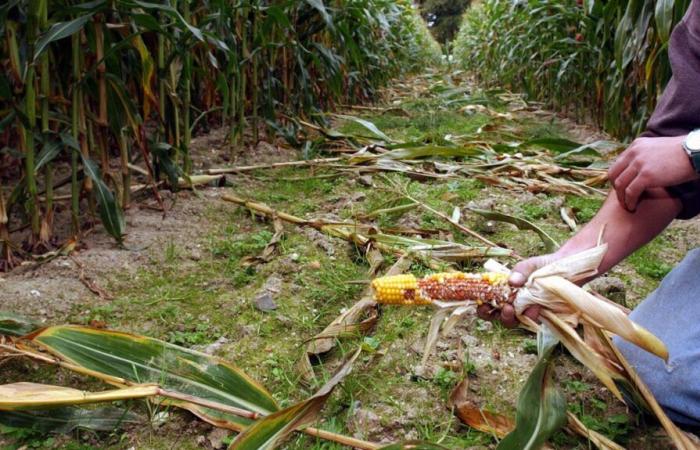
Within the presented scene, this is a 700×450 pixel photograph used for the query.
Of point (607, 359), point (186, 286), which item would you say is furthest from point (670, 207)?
point (186, 286)

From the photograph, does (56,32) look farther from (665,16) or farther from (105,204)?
(665,16)

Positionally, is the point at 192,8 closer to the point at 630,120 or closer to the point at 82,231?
the point at 82,231

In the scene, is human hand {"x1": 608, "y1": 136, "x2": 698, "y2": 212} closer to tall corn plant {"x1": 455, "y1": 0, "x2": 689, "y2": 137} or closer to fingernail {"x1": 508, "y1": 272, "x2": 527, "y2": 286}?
fingernail {"x1": 508, "y1": 272, "x2": 527, "y2": 286}

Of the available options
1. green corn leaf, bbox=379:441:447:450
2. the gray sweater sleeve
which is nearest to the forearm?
the gray sweater sleeve

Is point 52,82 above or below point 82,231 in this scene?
above

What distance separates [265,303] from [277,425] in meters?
0.70

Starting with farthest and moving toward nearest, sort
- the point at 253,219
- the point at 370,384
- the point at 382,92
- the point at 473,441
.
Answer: the point at 382,92 → the point at 253,219 → the point at 370,384 → the point at 473,441

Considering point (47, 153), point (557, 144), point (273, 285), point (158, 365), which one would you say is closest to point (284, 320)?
point (273, 285)

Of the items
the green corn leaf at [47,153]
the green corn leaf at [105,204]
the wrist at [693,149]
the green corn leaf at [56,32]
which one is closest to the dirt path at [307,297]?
the green corn leaf at [105,204]

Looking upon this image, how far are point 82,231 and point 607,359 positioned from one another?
185 cm

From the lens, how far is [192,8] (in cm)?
303

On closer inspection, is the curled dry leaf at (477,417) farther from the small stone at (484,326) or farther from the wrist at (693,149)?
the wrist at (693,149)

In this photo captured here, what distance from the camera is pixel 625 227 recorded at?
1.24 metres

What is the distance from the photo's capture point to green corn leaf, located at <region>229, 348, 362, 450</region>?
1.04 m
